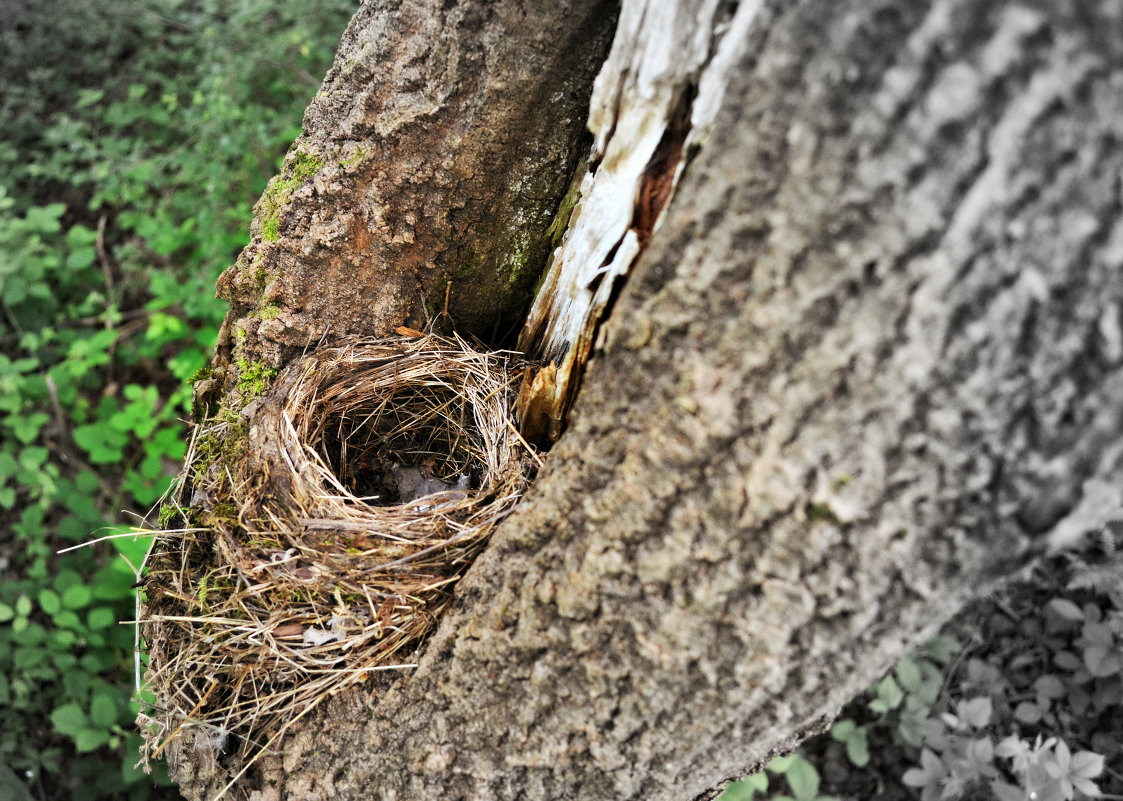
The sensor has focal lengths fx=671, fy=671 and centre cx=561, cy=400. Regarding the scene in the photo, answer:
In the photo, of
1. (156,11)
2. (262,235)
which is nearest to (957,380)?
(262,235)

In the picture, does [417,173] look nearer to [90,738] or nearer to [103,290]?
[90,738]

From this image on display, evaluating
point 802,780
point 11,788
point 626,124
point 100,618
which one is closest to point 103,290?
point 100,618

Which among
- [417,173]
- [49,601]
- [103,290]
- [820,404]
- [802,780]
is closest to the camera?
[820,404]

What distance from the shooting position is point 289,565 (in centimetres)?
143

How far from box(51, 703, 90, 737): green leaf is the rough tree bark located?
2.18 m

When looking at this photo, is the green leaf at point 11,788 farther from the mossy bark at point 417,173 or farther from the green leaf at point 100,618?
the mossy bark at point 417,173

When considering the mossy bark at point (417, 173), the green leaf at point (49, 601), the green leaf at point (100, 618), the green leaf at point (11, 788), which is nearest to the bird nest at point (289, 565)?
the mossy bark at point (417, 173)

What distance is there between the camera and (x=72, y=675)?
2.82 meters

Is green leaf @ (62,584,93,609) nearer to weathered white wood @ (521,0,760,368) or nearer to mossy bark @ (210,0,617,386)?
mossy bark @ (210,0,617,386)

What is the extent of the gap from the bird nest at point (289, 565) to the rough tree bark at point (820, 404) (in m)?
0.25

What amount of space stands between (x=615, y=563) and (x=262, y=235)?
118 cm

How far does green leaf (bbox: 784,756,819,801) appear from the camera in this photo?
7.57ft

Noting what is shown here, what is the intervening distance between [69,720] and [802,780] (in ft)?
8.94

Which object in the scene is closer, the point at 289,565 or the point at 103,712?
the point at 289,565
